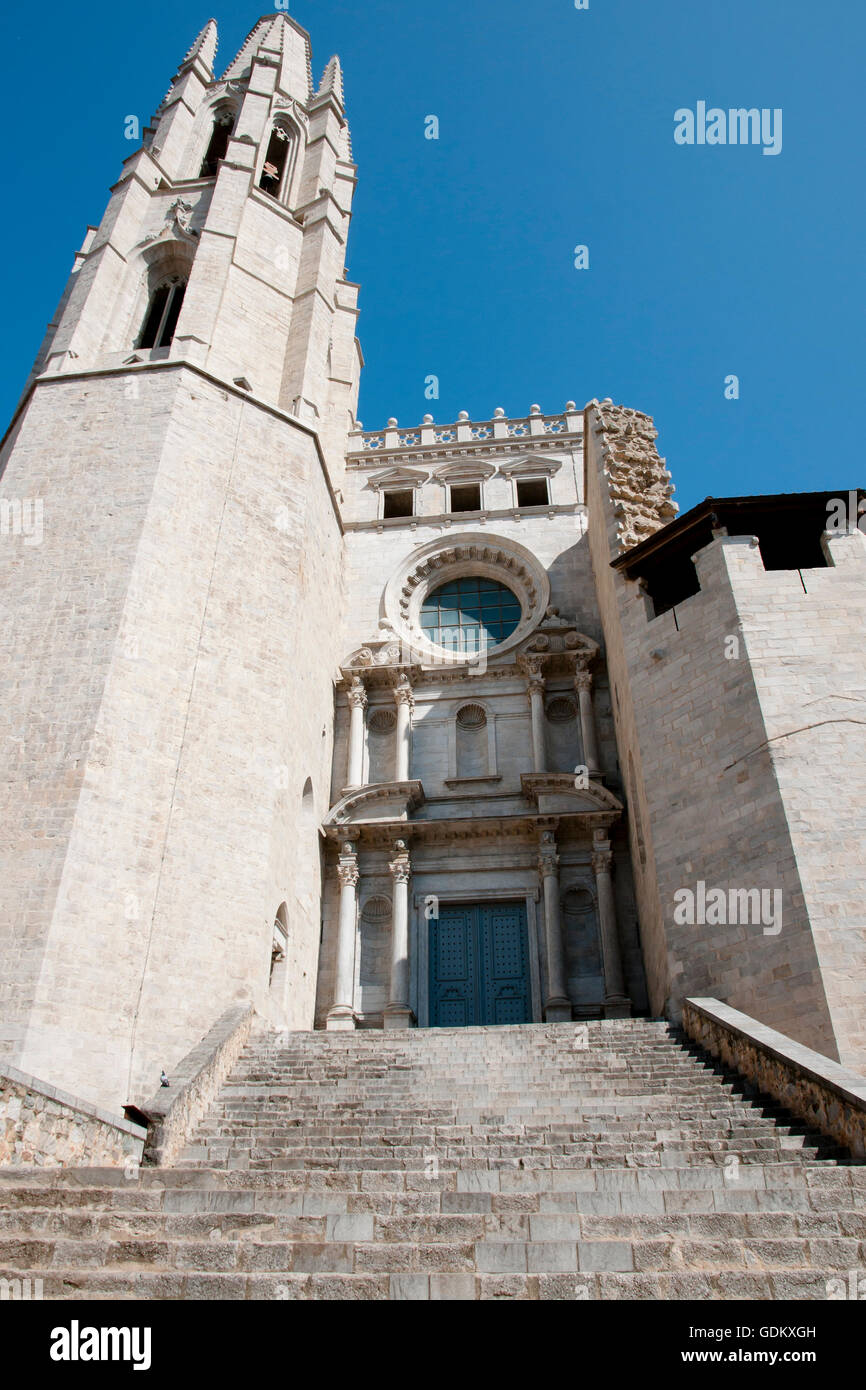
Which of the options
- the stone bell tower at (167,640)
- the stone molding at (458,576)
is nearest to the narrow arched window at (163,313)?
the stone bell tower at (167,640)

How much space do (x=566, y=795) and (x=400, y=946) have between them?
350 cm

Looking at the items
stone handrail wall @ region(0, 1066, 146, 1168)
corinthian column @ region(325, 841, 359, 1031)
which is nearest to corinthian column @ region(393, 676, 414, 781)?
corinthian column @ region(325, 841, 359, 1031)

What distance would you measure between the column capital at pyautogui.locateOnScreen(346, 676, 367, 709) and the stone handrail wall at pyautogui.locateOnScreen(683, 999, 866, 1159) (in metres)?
8.95

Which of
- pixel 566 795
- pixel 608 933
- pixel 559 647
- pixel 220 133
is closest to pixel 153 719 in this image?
pixel 566 795

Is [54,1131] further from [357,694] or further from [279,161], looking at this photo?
[279,161]

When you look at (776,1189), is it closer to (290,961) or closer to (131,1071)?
(131,1071)

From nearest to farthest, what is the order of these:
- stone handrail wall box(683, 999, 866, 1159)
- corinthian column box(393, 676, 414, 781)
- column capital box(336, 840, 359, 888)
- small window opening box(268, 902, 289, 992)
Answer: stone handrail wall box(683, 999, 866, 1159), small window opening box(268, 902, 289, 992), column capital box(336, 840, 359, 888), corinthian column box(393, 676, 414, 781)

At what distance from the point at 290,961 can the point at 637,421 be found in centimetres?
1129

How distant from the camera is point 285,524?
50.6ft

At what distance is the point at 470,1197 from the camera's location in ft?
18.8

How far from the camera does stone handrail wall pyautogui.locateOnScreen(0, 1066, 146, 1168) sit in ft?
23.4

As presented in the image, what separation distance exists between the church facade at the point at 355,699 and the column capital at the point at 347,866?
0.91 ft

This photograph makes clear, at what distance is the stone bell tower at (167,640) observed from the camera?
35.0 feet

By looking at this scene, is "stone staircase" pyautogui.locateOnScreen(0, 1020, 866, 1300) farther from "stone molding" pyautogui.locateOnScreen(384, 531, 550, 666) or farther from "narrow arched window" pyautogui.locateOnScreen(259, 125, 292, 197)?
"narrow arched window" pyautogui.locateOnScreen(259, 125, 292, 197)
